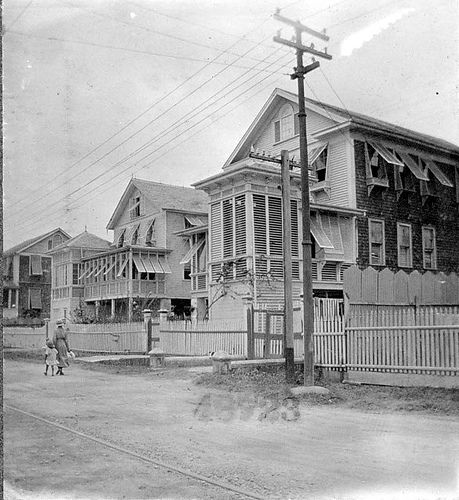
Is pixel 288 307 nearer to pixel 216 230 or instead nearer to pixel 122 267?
pixel 216 230

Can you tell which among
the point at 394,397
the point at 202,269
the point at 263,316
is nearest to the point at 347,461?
the point at 394,397

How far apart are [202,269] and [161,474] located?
2204 centimetres

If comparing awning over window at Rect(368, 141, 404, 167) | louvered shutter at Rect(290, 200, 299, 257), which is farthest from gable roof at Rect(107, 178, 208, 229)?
awning over window at Rect(368, 141, 404, 167)

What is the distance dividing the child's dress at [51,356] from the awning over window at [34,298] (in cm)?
259

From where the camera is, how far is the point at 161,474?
19.5 feet

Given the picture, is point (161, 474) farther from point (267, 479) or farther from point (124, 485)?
point (267, 479)

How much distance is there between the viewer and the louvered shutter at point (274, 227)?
2219 centimetres

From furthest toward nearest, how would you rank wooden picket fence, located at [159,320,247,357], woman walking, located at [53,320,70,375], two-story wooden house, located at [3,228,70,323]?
wooden picket fence, located at [159,320,247,357] < woman walking, located at [53,320,70,375] < two-story wooden house, located at [3,228,70,323]

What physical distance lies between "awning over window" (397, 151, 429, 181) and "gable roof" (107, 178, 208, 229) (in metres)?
16.5

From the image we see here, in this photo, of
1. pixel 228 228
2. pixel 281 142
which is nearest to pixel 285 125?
pixel 281 142

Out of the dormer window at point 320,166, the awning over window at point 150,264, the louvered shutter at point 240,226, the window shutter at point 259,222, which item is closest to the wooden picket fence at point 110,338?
the louvered shutter at point 240,226

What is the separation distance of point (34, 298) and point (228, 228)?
12006mm

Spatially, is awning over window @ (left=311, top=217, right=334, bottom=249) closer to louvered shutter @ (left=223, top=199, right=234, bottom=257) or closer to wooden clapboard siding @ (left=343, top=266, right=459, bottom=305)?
louvered shutter @ (left=223, top=199, right=234, bottom=257)

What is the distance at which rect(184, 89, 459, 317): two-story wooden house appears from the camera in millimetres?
21812
